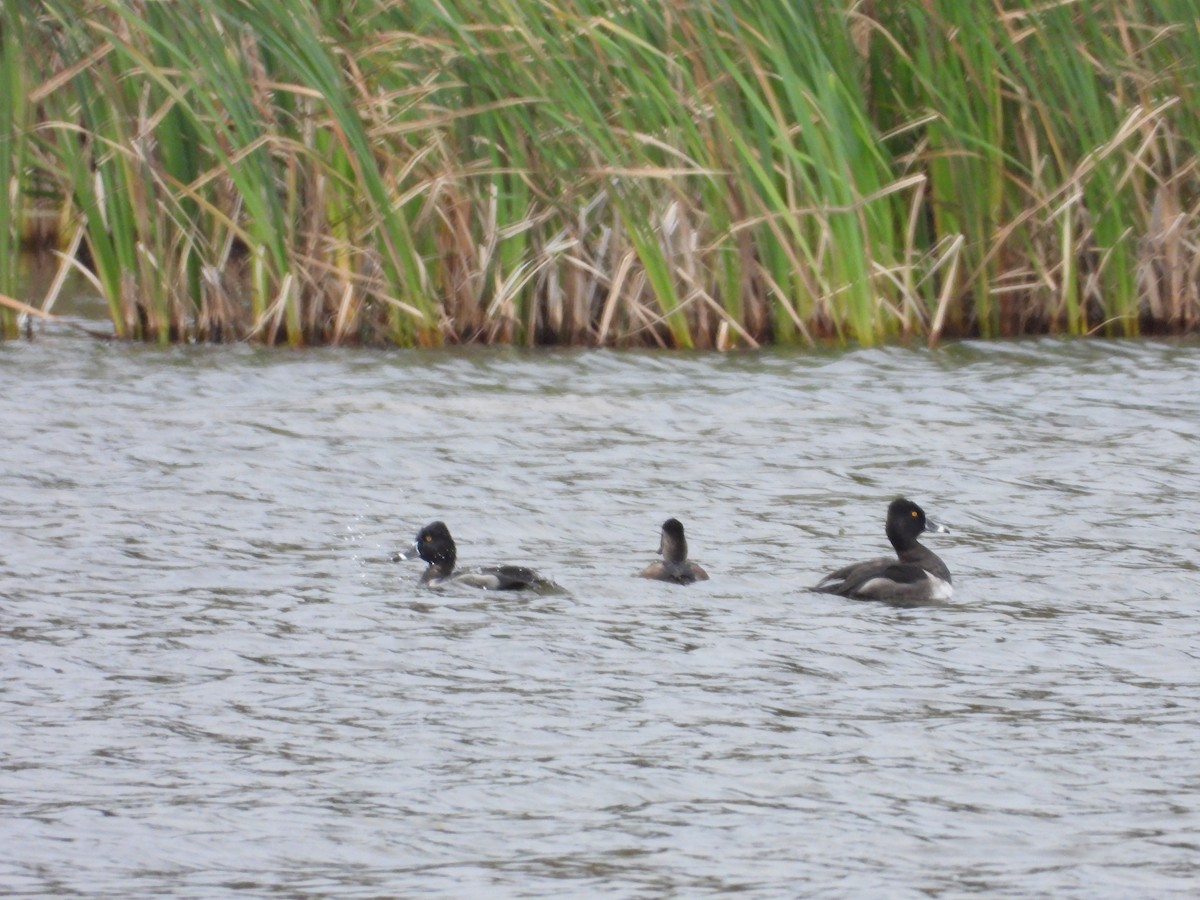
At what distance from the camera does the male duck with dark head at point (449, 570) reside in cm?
688

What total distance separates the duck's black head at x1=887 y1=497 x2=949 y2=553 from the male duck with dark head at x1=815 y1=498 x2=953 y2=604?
6 centimetres

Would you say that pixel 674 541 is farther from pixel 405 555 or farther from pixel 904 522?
pixel 405 555

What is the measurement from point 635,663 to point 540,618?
59 centimetres

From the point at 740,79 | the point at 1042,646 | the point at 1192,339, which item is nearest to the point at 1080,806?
the point at 1042,646

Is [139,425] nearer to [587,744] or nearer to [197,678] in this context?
[197,678]

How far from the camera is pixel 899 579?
22.3ft

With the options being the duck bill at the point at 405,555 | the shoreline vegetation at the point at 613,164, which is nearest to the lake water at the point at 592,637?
the duck bill at the point at 405,555

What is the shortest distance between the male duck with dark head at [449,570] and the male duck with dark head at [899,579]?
97 centimetres

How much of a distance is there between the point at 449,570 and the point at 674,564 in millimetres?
747

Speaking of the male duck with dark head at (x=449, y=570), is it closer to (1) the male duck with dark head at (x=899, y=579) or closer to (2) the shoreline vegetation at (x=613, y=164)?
(1) the male duck with dark head at (x=899, y=579)

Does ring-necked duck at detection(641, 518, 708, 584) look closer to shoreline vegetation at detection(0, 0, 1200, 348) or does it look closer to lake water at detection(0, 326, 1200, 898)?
lake water at detection(0, 326, 1200, 898)

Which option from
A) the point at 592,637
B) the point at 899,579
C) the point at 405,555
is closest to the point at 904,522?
the point at 899,579

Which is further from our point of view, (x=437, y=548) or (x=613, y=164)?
(x=613, y=164)

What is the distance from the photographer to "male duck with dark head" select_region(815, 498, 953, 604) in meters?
6.79
